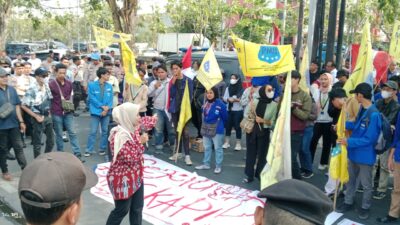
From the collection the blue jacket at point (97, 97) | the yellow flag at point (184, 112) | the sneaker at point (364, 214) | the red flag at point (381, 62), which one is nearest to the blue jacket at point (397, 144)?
the sneaker at point (364, 214)

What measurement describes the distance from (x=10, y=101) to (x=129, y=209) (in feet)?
11.1

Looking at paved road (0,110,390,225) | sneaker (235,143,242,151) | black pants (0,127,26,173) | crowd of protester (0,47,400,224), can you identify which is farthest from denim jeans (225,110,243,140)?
black pants (0,127,26,173)

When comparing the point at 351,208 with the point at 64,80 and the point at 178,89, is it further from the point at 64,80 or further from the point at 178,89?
the point at 64,80

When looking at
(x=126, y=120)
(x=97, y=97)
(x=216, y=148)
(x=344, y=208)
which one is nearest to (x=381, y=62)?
(x=344, y=208)

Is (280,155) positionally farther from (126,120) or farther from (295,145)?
(295,145)

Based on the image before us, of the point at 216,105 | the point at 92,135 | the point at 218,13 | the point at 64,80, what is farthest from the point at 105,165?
the point at 218,13

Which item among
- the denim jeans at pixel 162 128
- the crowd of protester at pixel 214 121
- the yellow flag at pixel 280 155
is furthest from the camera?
the denim jeans at pixel 162 128

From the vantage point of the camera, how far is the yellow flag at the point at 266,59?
526cm

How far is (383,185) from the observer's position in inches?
239

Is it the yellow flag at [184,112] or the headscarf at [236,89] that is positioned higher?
the headscarf at [236,89]

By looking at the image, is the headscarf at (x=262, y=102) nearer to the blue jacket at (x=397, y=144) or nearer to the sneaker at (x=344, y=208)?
the sneaker at (x=344, y=208)

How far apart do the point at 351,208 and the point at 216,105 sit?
2.67m

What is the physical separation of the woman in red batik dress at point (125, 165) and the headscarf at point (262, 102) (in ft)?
Result: 8.29

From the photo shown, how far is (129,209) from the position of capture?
430 centimetres
